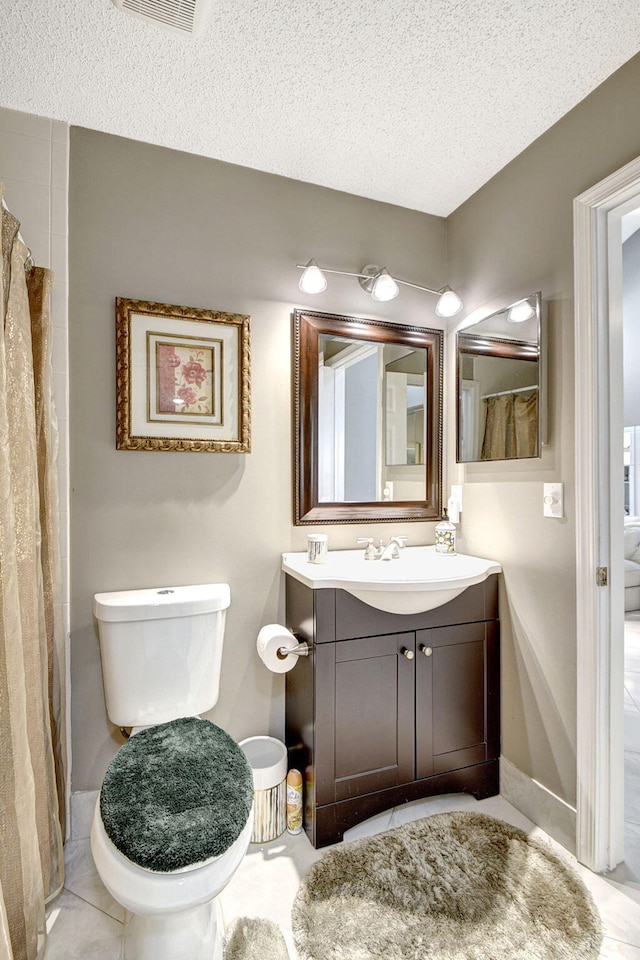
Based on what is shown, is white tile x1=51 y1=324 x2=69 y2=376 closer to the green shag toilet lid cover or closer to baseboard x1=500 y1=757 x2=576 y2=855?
the green shag toilet lid cover

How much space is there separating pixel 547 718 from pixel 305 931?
97 centimetres

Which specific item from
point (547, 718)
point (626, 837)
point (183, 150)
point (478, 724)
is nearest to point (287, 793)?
point (478, 724)

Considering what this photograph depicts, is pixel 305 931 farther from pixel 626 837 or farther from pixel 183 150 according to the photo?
pixel 183 150

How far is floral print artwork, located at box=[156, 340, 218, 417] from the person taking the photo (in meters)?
1.70

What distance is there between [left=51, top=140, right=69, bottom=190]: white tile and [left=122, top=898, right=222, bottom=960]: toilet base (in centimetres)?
210

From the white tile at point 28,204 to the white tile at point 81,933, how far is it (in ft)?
6.56

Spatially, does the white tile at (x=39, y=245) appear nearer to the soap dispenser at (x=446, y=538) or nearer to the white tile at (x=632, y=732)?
the soap dispenser at (x=446, y=538)

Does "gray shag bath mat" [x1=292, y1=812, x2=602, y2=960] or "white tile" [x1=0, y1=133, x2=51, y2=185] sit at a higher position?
"white tile" [x1=0, y1=133, x2=51, y2=185]

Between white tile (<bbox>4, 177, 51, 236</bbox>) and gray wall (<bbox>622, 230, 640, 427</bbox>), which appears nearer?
white tile (<bbox>4, 177, 51, 236</bbox>)

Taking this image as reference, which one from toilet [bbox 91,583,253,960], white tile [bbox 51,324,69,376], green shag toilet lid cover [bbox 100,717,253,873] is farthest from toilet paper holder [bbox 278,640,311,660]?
white tile [bbox 51,324,69,376]

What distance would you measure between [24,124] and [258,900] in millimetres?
2496

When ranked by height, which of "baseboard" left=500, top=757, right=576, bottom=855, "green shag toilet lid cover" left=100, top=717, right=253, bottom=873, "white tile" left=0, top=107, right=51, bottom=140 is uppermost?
"white tile" left=0, top=107, right=51, bottom=140

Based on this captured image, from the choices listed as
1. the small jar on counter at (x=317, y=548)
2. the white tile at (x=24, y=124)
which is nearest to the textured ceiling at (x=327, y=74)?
the white tile at (x=24, y=124)

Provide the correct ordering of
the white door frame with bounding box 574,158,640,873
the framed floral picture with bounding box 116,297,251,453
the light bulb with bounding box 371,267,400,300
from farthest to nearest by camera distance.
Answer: the light bulb with bounding box 371,267,400,300 → the framed floral picture with bounding box 116,297,251,453 → the white door frame with bounding box 574,158,640,873
